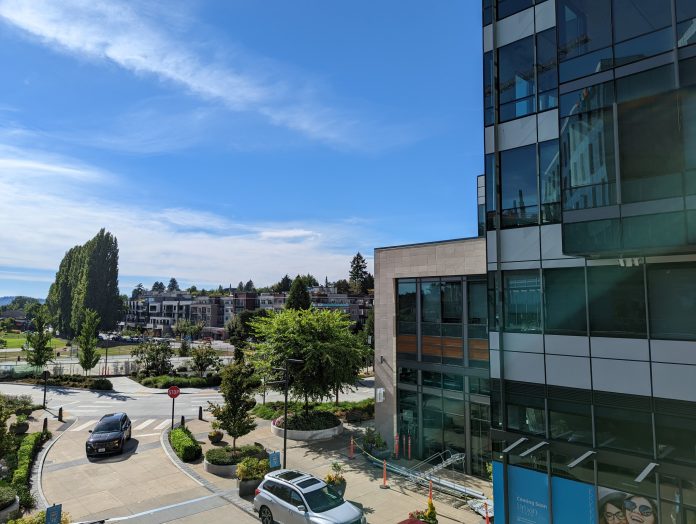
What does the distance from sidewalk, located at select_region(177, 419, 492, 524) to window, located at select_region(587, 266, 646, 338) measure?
799cm

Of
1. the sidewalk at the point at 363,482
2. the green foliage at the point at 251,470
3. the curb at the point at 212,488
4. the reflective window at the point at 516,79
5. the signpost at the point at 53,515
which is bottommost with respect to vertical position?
the sidewalk at the point at 363,482

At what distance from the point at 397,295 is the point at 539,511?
11.7 m

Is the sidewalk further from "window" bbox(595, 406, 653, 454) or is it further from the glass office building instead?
"window" bbox(595, 406, 653, 454)

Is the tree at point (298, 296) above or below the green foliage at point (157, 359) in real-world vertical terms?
above

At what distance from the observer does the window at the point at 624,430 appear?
12.2 m

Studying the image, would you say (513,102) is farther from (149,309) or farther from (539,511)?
(149,309)

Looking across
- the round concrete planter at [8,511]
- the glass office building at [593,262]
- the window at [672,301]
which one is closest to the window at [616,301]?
the glass office building at [593,262]

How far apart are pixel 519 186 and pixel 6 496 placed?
20174mm

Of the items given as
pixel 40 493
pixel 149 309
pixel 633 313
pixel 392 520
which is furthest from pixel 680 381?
pixel 149 309

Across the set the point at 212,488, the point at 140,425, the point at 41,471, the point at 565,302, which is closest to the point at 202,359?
the point at 140,425

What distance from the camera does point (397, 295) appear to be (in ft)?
77.2

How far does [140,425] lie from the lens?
2822 centimetres

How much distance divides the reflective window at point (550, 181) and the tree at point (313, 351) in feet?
45.1

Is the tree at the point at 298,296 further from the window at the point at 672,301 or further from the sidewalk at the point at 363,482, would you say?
the window at the point at 672,301
